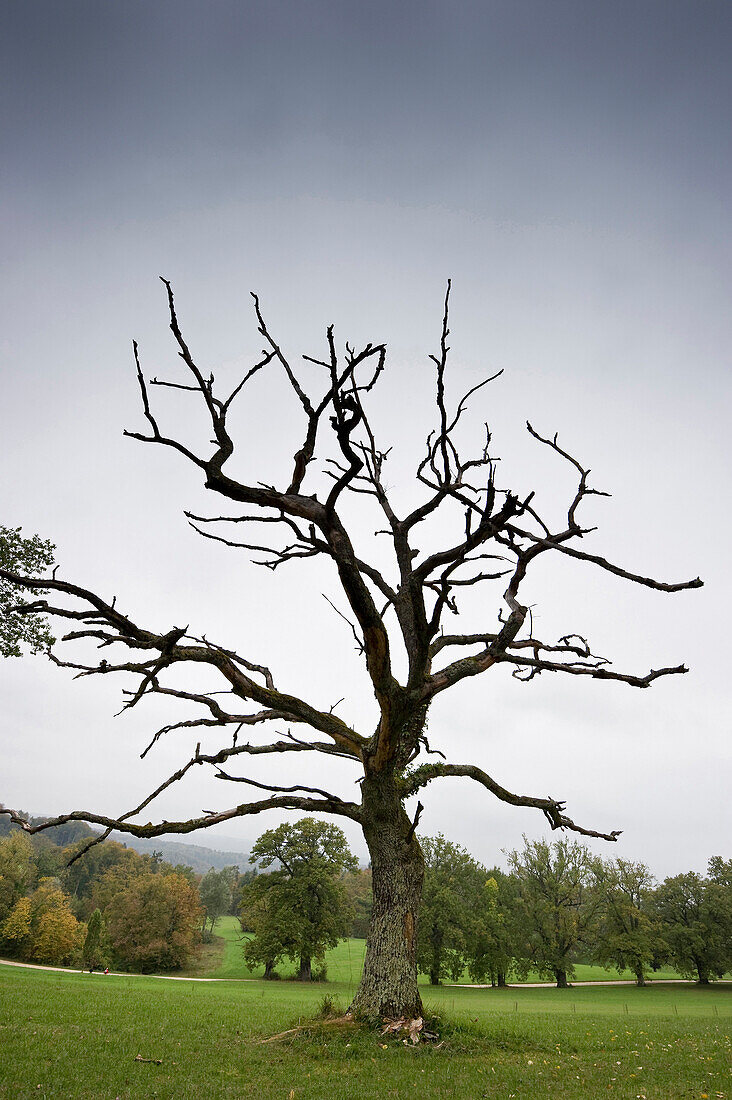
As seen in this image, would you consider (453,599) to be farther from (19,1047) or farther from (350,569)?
(19,1047)

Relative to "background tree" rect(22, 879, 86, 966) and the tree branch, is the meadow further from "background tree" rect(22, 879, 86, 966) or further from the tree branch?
"background tree" rect(22, 879, 86, 966)

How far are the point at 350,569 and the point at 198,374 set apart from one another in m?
3.51

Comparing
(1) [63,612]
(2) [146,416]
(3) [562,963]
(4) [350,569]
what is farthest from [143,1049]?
(3) [562,963]

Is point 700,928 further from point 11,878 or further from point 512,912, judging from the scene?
point 11,878

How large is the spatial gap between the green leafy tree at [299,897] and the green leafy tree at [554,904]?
14332 millimetres

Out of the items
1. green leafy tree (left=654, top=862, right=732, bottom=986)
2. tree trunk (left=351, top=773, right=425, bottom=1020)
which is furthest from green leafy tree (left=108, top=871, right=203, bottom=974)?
tree trunk (left=351, top=773, right=425, bottom=1020)

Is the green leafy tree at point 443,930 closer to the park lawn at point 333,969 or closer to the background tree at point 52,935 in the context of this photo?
the park lawn at point 333,969

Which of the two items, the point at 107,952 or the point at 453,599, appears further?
the point at 107,952

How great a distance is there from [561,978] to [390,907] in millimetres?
45209

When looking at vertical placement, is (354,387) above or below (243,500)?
above

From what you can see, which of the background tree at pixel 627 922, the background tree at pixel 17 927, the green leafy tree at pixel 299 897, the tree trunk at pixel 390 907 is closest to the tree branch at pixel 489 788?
the tree trunk at pixel 390 907

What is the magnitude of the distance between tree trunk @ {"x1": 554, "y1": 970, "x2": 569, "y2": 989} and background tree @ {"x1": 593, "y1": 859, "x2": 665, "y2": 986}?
290 centimetres

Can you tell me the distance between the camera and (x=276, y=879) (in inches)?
1608

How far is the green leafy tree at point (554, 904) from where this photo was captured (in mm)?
43000
